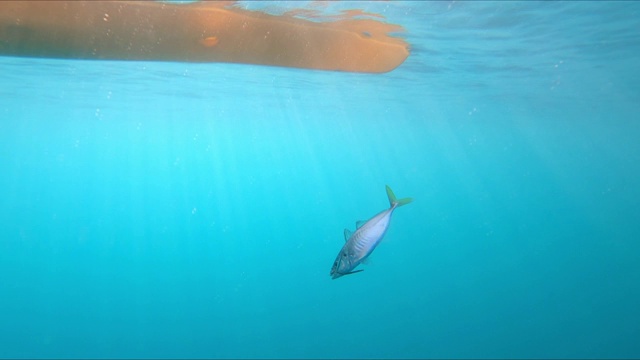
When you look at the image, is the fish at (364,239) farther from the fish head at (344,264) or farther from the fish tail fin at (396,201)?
the fish tail fin at (396,201)

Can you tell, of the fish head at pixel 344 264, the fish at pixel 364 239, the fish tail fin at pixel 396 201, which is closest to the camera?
Answer: the fish at pixel 364 239

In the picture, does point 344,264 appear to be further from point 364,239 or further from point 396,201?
point 396,201

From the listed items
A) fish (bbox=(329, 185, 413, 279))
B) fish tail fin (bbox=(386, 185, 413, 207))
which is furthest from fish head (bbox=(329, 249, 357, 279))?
fish tail fin (bbox=(386, 185, 413, 207))

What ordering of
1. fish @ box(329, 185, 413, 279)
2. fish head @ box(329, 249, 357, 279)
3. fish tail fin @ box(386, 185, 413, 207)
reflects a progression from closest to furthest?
fish @ box(329, 185, 413, 279)
fish head @ box(329, 249, 357, 279)
fish tail fin @ box(386, 185, 413, 207)

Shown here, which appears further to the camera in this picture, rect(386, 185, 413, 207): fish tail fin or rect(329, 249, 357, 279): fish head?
rect(386, 185, 413, 207): fish tail fin

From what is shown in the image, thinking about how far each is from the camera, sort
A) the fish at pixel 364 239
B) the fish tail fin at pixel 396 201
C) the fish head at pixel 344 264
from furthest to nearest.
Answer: the fish tail fin at pixel 396 201
the fish head at pixel 344 264
the fish at pixel 364 239

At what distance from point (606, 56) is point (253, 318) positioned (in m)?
21.5

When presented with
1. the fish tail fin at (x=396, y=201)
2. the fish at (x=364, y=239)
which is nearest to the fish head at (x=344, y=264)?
the fish at (x=364, y=239)

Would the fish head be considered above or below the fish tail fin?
below

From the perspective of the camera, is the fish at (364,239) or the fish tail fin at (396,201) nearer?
the fish at (364,239)

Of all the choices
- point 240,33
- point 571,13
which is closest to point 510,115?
point 571,13

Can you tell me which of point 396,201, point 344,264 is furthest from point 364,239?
point 396,201

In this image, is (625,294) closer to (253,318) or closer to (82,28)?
(253,318)

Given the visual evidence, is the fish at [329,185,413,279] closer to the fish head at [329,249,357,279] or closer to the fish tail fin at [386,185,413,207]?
the fish head at [329,249,357,279]
